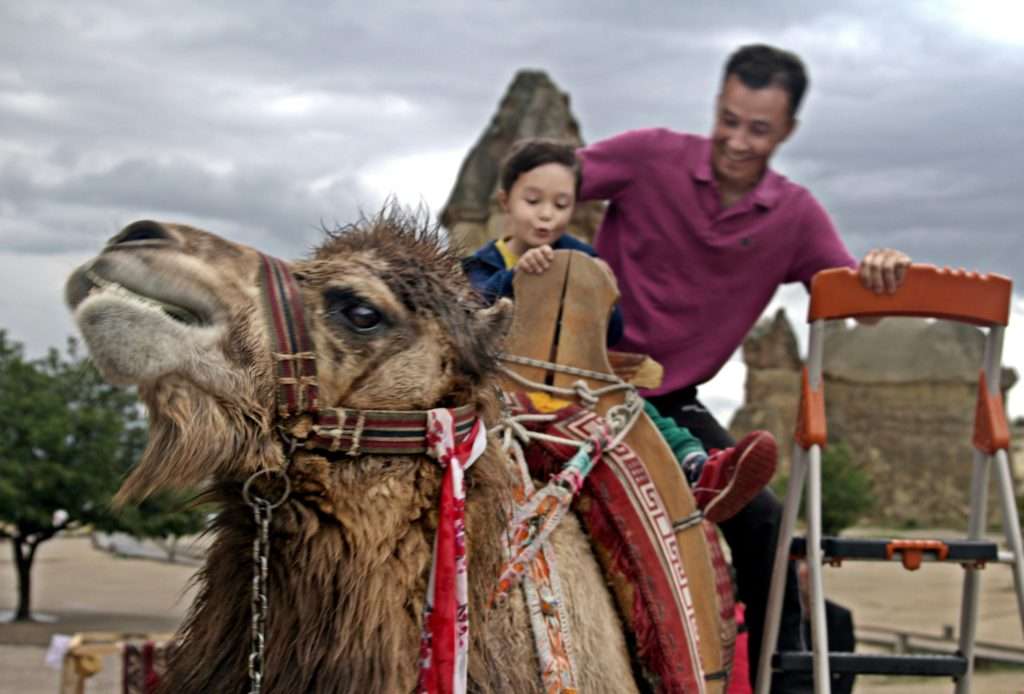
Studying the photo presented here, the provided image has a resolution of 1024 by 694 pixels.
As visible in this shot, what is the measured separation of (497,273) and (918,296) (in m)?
1.40

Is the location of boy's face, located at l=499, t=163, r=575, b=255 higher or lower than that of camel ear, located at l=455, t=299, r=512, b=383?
higher

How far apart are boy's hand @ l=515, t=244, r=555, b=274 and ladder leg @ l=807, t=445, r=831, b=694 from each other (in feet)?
3.61

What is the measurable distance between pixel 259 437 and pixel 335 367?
20 cm

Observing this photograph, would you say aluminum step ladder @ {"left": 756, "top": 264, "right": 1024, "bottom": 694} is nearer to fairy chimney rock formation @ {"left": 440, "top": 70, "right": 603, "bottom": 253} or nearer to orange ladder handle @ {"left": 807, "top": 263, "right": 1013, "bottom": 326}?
orange ladder handle @ {"left": 807, "top": 263, "right": 1013, "bottom": 326}

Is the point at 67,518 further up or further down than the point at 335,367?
further down

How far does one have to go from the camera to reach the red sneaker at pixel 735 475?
3273 mm

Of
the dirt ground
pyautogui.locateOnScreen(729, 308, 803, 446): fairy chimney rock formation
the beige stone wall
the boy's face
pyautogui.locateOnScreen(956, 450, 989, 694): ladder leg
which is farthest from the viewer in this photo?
the beige stone wall

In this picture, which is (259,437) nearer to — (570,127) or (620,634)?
(620,634)

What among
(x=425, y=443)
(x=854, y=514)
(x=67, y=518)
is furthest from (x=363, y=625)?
(x=854, y=514)

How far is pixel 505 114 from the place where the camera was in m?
20.3

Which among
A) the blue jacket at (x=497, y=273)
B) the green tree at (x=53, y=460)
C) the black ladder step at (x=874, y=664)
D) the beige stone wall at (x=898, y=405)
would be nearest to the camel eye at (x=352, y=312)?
the blue jacket at (x=497, y=273)

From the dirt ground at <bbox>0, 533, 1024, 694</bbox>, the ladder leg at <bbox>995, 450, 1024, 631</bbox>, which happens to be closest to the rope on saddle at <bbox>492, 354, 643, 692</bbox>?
the ladder leg at <bbox>995, 450, 1024, 631</bbox>

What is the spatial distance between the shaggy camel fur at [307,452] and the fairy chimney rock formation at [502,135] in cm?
1563

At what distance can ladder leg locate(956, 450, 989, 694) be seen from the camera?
420 centimetres
